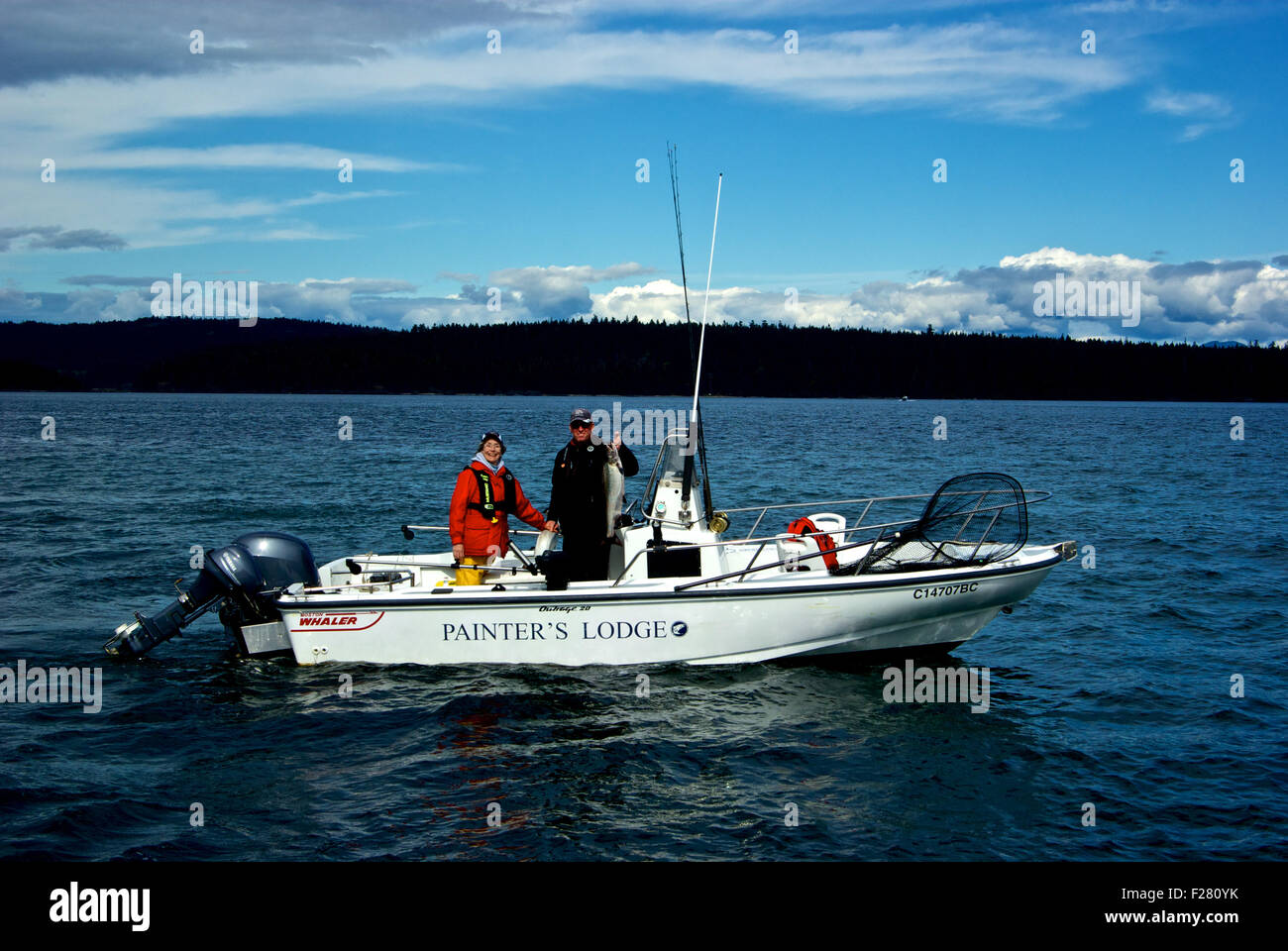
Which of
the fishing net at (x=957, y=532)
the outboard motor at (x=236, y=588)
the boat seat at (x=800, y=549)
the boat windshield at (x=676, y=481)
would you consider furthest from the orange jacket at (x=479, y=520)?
the fishing net at (x=957, y=532)

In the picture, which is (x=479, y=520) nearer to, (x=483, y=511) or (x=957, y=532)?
(x=483, y=511)

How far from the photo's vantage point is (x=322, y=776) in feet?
27.3

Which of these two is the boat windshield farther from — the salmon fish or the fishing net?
the fishing net

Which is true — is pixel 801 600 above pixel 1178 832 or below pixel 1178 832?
above

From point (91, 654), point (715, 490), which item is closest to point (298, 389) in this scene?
point (715, 490)

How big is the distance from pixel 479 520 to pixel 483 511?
0.13 metres

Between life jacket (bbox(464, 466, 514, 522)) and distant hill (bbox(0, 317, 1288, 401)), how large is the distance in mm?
167417

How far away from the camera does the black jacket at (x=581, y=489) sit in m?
10.2

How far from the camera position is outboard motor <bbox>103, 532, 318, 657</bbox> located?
10.5 m

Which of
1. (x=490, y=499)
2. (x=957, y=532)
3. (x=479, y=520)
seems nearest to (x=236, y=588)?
(x=479, y=520)

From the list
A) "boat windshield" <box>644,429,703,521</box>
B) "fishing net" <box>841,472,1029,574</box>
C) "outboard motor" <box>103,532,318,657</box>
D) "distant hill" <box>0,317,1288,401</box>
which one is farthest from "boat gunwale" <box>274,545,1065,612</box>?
"distant hill" <box>0,317,1288,401</box>
